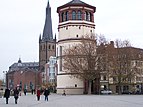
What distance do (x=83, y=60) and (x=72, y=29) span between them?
9668 millimetres

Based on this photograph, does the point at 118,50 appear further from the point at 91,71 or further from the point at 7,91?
the point at 7,91

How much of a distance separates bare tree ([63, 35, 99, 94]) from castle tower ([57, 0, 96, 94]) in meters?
4.20

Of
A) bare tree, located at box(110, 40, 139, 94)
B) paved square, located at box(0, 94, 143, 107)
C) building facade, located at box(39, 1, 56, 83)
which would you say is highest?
building facade, located at box(39, 1, 56, 83)

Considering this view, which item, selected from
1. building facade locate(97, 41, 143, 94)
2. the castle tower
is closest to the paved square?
building facade locate(97, 41, 143, 94)

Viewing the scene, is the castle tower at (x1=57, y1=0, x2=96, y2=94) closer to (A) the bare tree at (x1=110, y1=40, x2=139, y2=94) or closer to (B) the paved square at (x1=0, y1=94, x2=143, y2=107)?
(A) the bare tree at (x1=110, y1=40, x2=139, y2=94)

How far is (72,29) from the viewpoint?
249 feet

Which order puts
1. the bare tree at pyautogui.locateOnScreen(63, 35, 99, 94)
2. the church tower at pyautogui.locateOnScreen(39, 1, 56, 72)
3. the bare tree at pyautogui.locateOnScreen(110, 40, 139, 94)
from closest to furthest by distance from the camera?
the bare tree at pyautogui.locateOnScreen(63, 35, 99, 94) → the bare tree at pyautogui.locateOnScreen(110, 40, 139, 94) → the church tower at pyautogui.locateOnScreen(39, 1, 56, 72)

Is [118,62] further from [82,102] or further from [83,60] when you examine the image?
[82,102]

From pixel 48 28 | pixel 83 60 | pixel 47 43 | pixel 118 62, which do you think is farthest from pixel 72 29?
pixel 47 43

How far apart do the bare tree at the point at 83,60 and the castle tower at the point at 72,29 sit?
13.8ft

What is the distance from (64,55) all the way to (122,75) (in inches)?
529

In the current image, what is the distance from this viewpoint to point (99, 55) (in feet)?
227

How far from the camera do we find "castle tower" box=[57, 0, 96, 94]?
7544 cm

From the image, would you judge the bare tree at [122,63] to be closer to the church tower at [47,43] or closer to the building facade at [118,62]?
the building facade at [118,62]
